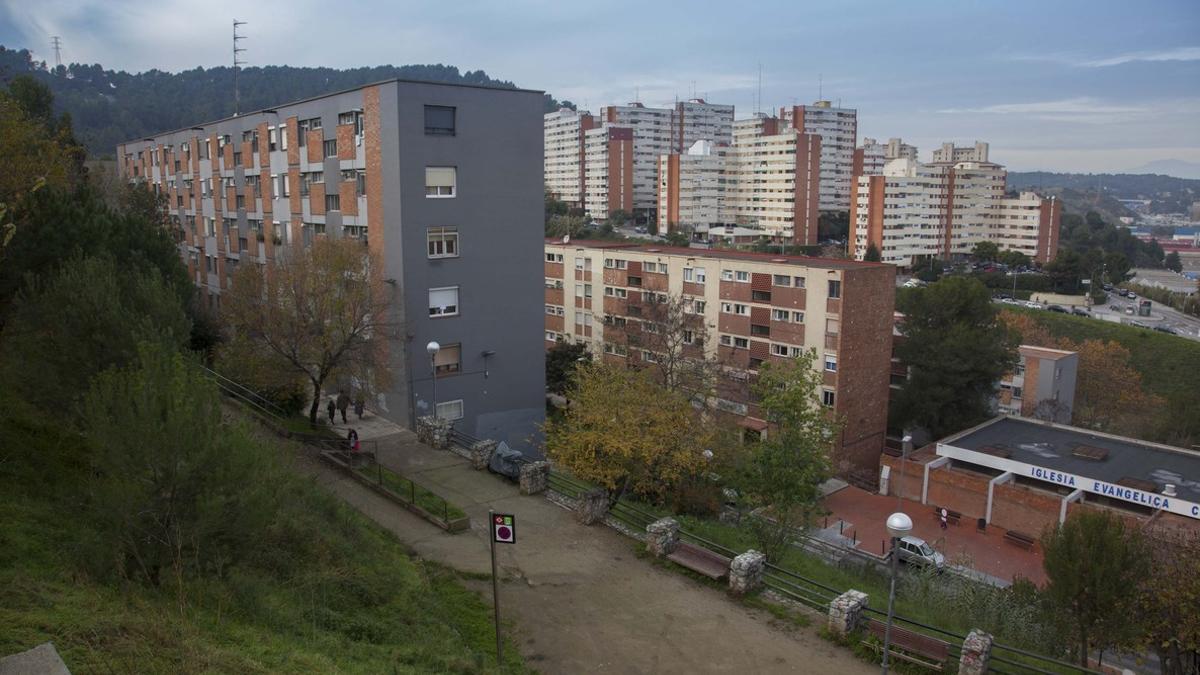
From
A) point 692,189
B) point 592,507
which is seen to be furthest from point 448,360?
point 692,189

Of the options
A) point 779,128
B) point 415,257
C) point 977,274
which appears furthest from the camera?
point 779,128

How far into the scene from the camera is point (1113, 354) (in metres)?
54.2

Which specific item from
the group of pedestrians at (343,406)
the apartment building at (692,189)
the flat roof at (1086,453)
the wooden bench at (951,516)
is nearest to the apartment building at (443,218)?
Result: the group of pedestrians at (343,406)

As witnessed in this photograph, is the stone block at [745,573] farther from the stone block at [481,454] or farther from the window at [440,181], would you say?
the window at [440,181]

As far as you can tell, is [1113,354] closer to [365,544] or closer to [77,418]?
[365,544]

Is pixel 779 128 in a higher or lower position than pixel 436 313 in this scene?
higher

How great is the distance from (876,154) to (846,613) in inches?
5383

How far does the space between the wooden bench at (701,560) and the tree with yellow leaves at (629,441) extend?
6.96ft

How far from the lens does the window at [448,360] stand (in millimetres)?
28328

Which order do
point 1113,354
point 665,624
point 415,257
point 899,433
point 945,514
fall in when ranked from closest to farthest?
point 665,624, point 415,257, point 945,514, point 899,433, point 1113,354

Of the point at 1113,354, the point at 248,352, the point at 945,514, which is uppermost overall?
the point at 248,352

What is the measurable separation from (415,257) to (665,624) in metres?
17.3

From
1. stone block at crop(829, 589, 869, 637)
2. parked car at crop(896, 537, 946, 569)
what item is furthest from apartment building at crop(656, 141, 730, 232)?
stone block at crop(829, 589, 869, 637)

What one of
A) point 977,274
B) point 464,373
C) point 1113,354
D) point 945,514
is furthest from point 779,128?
point 464,373
